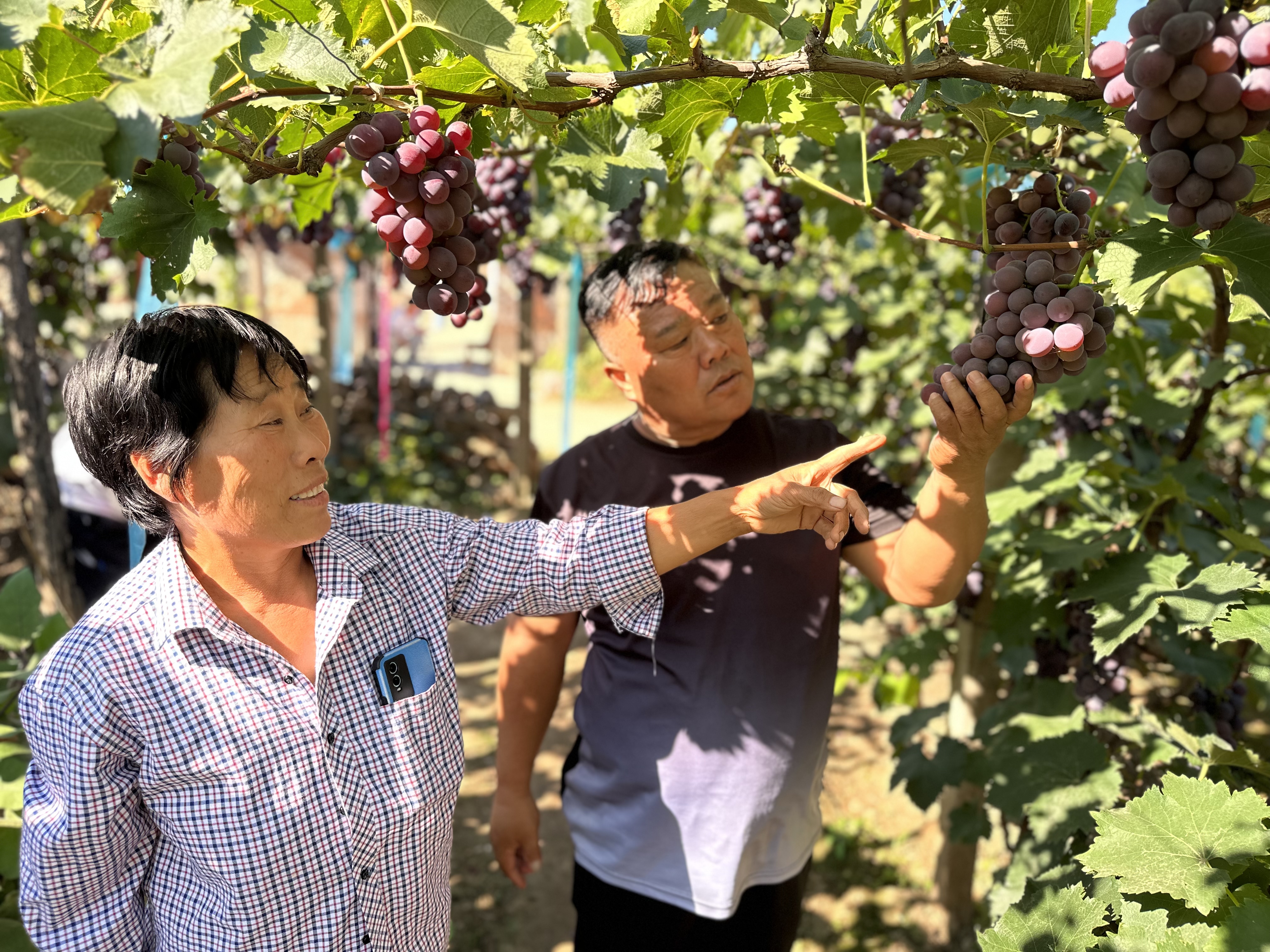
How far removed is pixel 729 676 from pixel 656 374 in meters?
0.63

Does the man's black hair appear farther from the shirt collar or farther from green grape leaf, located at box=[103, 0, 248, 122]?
green grape leaf, located at box=[103, 0, 248, 122]

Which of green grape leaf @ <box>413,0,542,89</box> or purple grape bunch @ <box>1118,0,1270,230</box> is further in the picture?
green grape leaf @ <box>413,0,542,89</box>

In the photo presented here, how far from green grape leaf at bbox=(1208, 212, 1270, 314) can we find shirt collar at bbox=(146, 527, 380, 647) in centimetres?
129

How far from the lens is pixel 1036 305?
3.86 feet

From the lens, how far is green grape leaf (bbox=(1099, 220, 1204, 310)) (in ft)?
3.32

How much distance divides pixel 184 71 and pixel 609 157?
3.15 ft

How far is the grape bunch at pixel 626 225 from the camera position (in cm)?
300

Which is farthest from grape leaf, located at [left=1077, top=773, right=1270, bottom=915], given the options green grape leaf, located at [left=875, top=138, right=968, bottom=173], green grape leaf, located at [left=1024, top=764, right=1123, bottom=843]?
green grape leaf, located at [left=875, top=138, right=968, bottom=173]

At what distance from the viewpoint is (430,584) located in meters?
1.65

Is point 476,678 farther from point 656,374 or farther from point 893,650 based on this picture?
point 656,374

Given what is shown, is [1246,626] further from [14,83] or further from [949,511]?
[14,83]

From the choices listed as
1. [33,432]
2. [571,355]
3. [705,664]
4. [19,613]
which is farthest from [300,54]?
[571,355]

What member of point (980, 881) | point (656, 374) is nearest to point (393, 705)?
point (656, 374)

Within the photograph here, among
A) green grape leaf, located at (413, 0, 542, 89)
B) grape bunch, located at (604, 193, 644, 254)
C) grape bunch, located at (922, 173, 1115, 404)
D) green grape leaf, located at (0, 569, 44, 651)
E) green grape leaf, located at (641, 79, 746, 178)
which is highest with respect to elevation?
grape bunch, located at (604, 193, 644, 254)
